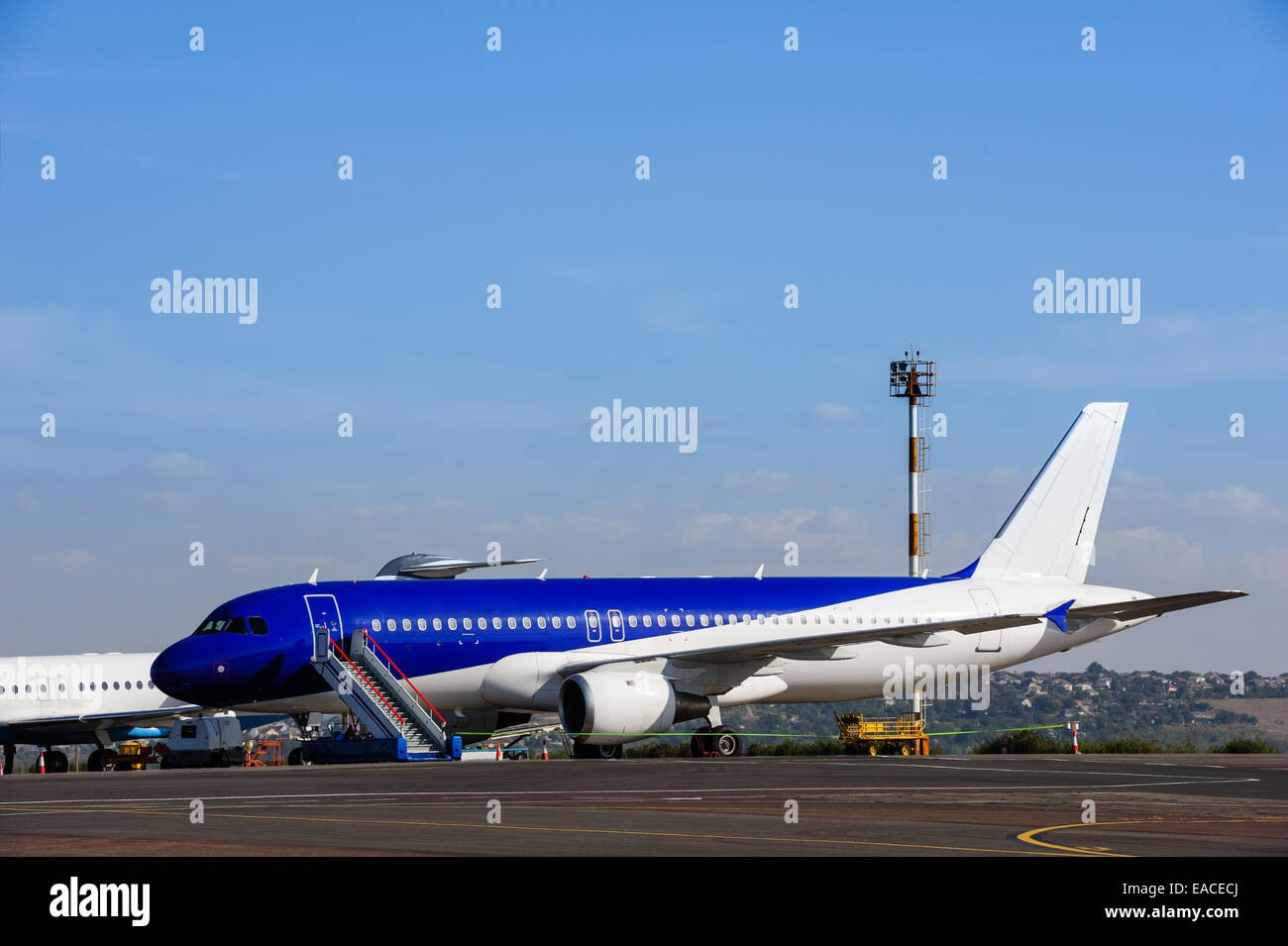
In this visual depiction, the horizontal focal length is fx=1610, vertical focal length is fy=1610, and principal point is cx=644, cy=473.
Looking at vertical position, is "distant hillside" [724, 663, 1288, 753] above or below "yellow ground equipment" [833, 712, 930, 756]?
below

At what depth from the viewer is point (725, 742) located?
42906 mm

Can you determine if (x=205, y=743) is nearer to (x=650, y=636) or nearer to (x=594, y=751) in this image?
(x=650, y=636)

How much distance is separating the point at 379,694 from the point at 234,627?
401 cm

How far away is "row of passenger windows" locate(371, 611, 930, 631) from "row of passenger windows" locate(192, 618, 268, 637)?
269 cm

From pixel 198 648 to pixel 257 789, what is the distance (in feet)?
44.4

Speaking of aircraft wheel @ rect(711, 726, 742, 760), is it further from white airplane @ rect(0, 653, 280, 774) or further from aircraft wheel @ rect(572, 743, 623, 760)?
white airplane @ rect(0, 653, 280, 774)

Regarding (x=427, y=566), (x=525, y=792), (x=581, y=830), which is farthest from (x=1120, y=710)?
(x=581, y=830)

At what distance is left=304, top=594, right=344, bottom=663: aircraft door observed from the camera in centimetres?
3934

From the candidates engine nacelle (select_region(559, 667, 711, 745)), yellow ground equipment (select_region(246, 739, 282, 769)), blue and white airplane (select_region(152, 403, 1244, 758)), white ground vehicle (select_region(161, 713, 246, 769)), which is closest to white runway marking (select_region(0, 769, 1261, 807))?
engine nacelle (select_region(559, 667, 711, 745))

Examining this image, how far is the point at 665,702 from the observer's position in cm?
3894

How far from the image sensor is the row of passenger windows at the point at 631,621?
40188 mm
